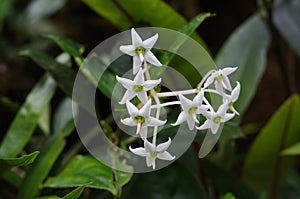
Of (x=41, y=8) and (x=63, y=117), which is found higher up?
(x=41, y=8)

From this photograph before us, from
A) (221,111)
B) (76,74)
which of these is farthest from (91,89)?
(221,111)

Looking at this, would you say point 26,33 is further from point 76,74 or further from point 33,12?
point 76,74

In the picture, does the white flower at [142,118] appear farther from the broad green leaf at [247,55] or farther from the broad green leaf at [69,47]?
the broad green leaf at [247,55]

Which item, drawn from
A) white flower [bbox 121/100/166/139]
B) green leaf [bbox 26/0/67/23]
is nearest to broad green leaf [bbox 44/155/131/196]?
white flower [bbox 121/100/166/139]

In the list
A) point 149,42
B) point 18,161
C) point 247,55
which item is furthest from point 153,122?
point 247,55

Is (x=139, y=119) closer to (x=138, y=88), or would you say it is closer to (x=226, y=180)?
(x=138, y=88)

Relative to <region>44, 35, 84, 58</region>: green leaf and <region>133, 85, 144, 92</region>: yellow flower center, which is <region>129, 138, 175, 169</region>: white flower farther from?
<region>44, 35, 84, 58</region>: green leaf

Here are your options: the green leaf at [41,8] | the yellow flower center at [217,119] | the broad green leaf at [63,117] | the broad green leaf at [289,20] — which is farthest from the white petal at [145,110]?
the green leaf at [41,8]
